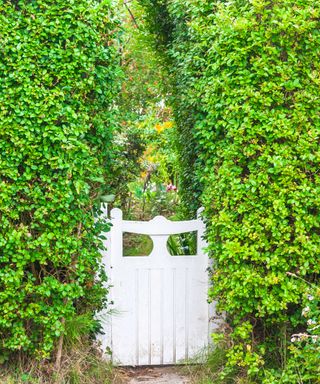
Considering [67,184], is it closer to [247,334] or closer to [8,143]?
[8,143]

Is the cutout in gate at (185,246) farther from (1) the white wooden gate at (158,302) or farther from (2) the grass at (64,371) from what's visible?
(2) the grass at (64,371)

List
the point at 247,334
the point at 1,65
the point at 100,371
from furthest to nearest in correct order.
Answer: the point at 100,371 < the point at 247,334 < the point at 1,65

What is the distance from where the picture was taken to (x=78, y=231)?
396 cm

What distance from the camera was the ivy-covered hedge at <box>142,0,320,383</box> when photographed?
3.71m

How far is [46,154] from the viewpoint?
3.71m

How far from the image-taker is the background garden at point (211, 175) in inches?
145

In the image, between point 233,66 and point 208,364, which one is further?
point 208,364

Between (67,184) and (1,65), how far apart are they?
808 millimetres

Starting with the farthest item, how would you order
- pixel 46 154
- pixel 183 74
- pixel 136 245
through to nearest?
pixel 136 245, pixel 183 74, pixel 46 154

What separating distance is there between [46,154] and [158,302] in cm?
158

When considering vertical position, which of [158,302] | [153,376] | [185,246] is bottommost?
[153,376]

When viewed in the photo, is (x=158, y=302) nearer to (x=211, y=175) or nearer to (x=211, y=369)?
(x=211, y=369)

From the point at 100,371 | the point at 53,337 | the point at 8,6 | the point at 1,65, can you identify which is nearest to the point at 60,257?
the point at 53,337

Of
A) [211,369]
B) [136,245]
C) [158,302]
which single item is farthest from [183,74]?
[136,245]
